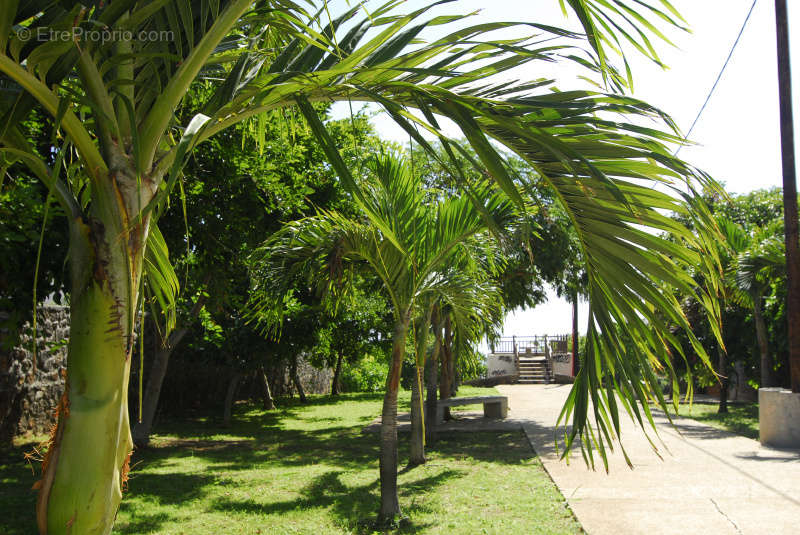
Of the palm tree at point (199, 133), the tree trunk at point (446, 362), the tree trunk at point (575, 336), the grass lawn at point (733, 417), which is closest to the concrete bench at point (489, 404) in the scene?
the tree trunk at point (446, 362)

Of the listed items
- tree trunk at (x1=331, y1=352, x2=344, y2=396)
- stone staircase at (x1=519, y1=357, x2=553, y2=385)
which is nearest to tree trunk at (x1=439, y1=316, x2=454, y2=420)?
tree trunk at (x1=331, y1=352, x2=344, y2=396)

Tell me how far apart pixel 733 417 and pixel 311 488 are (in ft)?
34.5

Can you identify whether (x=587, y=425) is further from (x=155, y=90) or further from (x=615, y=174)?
(x=155, y=90)

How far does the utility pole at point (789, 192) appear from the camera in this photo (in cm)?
919

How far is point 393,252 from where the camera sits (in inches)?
228

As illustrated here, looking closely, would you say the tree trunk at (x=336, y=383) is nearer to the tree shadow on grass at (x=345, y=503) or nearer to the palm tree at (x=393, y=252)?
the tree shadow on grass at (x=345, y=503)

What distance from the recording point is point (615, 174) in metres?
2.33

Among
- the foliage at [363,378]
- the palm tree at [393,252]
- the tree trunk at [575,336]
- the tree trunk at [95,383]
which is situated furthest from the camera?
the tree trunk at [575,336]

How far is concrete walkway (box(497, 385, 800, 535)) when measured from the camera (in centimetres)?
520

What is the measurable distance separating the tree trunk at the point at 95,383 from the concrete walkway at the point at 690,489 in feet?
8.78

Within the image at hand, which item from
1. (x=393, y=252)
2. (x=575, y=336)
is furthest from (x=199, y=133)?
(x=575, y=336)

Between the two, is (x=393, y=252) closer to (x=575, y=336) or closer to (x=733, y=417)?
(x=733, y=417)

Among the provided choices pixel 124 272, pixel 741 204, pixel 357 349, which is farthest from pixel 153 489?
pixel 741 204

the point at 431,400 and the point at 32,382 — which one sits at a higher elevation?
the point at 32,382
